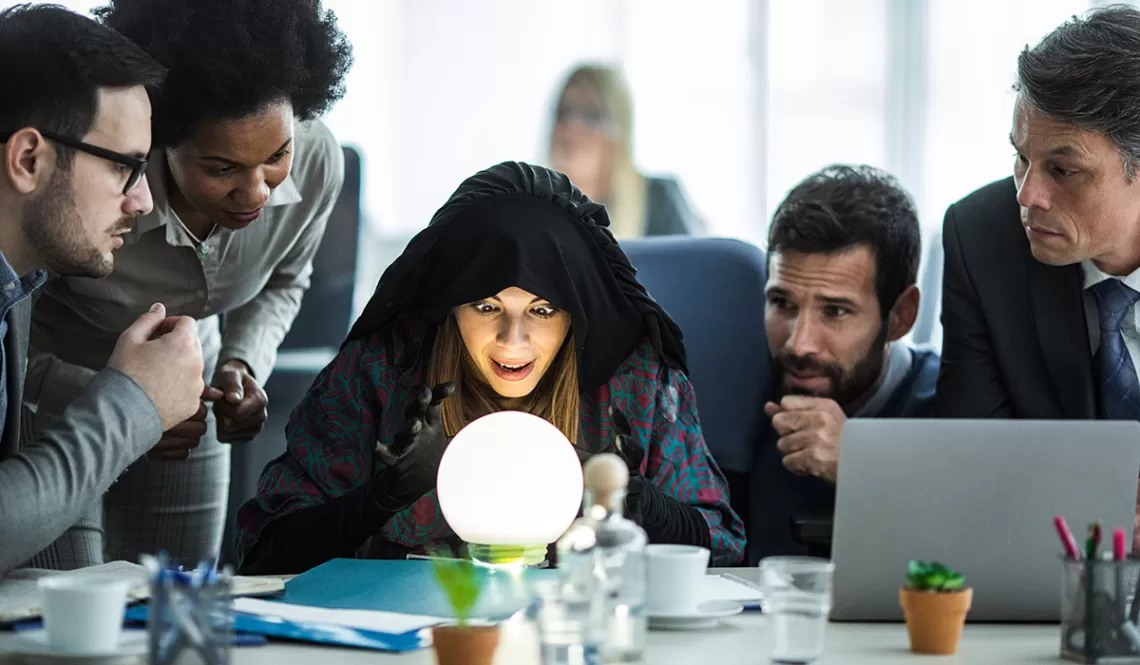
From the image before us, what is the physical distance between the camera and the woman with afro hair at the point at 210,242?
2.32m

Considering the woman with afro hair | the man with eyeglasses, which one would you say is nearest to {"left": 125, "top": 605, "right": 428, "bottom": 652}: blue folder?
the man with eyeglasses

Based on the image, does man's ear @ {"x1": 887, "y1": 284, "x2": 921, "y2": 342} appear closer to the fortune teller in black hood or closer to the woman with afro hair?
the fortune teller in black hood

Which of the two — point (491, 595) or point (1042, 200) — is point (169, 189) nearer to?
point (491, 595)

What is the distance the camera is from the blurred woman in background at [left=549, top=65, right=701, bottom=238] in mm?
4902

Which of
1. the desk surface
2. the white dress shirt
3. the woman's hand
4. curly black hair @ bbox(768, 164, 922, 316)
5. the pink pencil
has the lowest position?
the desk surface

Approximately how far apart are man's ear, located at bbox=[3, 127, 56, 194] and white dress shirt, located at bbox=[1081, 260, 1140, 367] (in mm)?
1805

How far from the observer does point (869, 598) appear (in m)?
1.53

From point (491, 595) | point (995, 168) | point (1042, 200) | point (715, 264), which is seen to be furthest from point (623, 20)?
point (491, 595)

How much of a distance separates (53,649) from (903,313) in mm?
1964

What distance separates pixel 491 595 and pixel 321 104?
1302 mm

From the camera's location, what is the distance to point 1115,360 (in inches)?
92.4

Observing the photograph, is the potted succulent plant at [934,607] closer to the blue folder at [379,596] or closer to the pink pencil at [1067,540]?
the pink pencil at [1067,540]

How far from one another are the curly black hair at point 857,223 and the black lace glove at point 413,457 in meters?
0.95

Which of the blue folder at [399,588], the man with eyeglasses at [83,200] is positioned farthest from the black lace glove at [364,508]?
the man with eyeglasses at [83,200]
